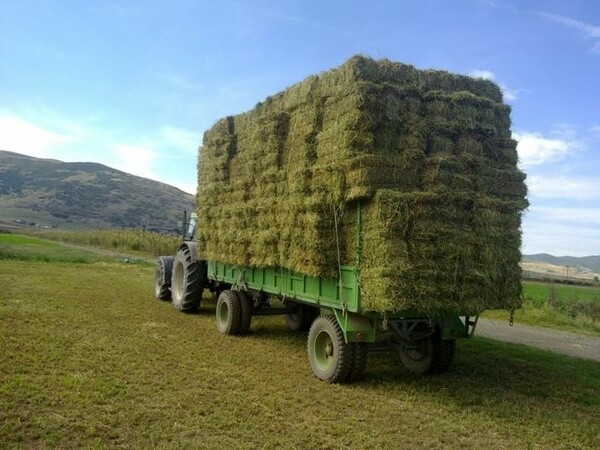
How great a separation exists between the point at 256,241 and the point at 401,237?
Result: 330 centimetres

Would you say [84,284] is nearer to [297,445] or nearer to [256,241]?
[256,241]

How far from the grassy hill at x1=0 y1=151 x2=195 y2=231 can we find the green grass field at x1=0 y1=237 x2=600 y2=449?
82.4 metres

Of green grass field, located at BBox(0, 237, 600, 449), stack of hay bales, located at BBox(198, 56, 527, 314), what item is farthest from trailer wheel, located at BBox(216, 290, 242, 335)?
stack of hay bales, located at BBox(198, 56, 527, 314)

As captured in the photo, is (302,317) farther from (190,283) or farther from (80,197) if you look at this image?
(80,197)

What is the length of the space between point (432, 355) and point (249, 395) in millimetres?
2893

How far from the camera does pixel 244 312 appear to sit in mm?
10430

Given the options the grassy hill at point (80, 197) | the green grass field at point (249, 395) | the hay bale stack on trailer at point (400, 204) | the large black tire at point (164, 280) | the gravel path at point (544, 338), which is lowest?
the green grass field at point (249, 395)

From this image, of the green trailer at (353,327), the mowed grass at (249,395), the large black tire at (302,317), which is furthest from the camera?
the large black tire at (302,317)

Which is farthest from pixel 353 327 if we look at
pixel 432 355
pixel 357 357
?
pixel 432 355

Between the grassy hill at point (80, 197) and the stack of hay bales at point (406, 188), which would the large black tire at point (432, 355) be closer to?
the stack of hay bales at point (406, 188)

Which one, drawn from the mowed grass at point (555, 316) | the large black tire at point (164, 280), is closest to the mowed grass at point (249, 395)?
the large black tire at point (164, 280)

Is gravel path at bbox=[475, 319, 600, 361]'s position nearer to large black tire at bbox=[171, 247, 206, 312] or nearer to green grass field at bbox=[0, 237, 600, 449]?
green grass field at bbox=[0, 237, 600, 449]

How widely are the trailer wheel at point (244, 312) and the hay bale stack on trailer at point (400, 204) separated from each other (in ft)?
7.63

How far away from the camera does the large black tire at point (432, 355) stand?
779cm
